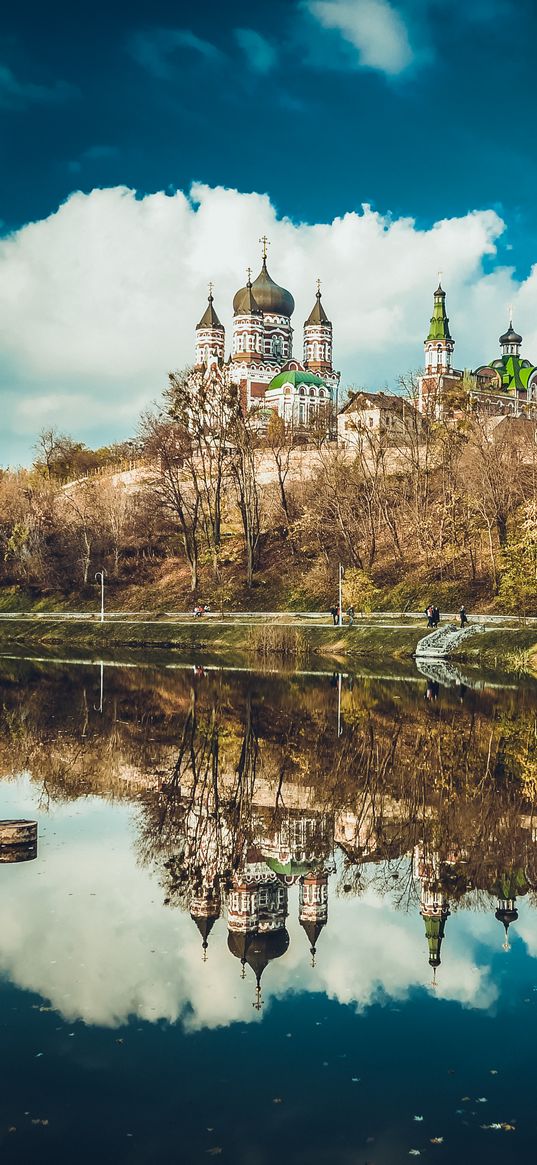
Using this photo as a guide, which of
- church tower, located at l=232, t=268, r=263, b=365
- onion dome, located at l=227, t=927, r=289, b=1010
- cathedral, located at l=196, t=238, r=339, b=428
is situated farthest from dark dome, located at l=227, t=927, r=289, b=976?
church tower, located at l=232, t=268, r=263, b=365

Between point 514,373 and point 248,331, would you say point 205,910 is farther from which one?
point 514,373

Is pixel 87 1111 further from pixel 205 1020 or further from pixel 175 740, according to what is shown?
pixel 175 740

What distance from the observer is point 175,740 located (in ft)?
70.9

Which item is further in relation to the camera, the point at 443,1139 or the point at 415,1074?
the point at 415,1074

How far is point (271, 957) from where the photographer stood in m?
10.1

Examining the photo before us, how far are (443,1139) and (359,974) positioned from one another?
276 centimetres

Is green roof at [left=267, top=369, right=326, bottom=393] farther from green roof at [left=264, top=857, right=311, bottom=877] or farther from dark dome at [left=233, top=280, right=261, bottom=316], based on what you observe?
green roof at [left=264, top=857, right=311, bottom=877]

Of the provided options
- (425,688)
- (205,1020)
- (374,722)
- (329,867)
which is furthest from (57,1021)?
(425,688)

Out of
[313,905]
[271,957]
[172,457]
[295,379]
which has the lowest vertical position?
[271,957]

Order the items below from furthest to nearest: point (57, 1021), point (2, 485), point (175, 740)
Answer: point (2, 485)
point (175, 740)
point (57, 1021)

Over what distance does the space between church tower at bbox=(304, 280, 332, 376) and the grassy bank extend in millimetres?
64486

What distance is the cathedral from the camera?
10269 cm

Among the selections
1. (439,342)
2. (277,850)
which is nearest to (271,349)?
(439,342)

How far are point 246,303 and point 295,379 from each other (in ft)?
34.9
